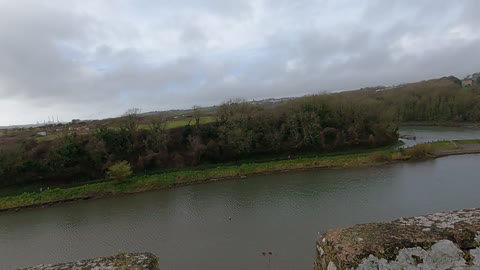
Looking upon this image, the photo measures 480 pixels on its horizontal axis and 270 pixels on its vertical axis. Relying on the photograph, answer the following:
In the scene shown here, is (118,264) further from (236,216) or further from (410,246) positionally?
(236,216)

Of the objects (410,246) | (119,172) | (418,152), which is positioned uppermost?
(410,246)

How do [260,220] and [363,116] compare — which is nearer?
[260,220]

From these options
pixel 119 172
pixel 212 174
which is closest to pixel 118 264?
pixel 212 174

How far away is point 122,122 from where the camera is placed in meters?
35.2

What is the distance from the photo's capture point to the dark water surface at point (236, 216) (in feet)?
42.9

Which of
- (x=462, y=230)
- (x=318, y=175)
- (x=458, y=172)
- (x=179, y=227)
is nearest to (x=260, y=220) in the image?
(x=179, y=227)

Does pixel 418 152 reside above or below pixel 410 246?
below

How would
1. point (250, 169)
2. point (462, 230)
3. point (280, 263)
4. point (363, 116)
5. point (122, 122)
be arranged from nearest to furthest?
point (462, 230)
point (280, 263)
point (250, 169)
point (122, 122)
point (363, 116)

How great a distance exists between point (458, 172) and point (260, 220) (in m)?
17.7

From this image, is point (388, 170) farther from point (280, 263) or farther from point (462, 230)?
point (462, 230)

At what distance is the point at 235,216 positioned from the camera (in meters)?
17.2

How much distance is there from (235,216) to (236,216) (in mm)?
60

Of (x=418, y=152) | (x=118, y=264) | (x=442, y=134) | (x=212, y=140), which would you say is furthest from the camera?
(x=442, y=134)

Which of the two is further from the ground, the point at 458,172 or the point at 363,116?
the point at 363,116
